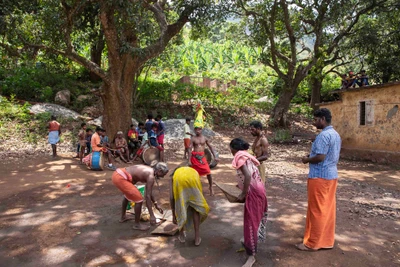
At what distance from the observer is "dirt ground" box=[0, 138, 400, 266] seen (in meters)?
3.80

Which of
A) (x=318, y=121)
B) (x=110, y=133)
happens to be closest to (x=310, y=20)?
(x=110, y=133)

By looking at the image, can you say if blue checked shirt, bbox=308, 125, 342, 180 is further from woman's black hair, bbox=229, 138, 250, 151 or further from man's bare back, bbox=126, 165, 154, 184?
man's bare back, bbox=126, 165, 154, 184

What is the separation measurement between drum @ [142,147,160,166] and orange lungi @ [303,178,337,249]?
6.52m

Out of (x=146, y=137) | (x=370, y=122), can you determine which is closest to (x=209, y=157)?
(x=146, y=137)

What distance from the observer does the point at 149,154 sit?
387 inches

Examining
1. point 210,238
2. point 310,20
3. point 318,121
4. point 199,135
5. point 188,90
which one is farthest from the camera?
point 188,90

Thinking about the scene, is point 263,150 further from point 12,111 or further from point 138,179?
point 12,111

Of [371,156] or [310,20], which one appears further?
[310,20]

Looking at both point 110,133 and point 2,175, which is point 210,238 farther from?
point 110,133

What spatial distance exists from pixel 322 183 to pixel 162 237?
225cm

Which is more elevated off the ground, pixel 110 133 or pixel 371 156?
pixel 110 133

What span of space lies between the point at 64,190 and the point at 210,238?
401cm

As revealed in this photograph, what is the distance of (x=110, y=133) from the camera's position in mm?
10789

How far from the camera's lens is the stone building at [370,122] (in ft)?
34.3
